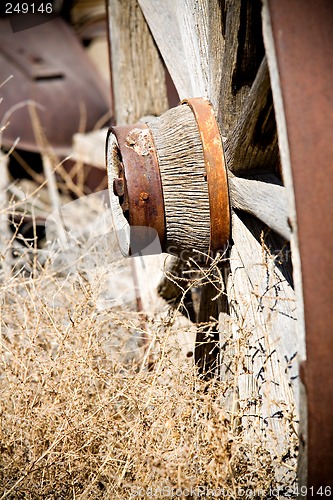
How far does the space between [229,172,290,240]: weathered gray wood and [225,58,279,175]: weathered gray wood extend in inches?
1.5

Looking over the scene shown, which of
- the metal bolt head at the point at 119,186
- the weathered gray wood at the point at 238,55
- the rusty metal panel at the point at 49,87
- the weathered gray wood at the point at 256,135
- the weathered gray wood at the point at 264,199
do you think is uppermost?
the rusty metal panel at the point at 49,87

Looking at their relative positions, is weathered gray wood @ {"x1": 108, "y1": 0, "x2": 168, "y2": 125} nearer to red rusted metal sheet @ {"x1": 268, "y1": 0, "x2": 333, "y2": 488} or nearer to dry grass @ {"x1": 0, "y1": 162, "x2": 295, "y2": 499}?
dry grass @ {"x1": 0, "y1": 162, "x2": 295, "y2": 499}

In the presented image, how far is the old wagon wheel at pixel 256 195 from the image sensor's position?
3.78ft

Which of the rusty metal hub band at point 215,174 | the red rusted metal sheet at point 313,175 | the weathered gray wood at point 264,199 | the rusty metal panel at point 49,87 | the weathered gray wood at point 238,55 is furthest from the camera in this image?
the rusty metal panel at point 49,87

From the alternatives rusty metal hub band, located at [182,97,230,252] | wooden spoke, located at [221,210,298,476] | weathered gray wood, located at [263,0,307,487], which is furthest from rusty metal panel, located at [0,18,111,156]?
weathered gray wood, located at [263,0,307,487]

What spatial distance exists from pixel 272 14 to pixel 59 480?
4.38 ft

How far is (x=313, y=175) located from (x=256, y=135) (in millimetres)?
449

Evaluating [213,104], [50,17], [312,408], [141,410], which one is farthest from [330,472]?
[50,17]

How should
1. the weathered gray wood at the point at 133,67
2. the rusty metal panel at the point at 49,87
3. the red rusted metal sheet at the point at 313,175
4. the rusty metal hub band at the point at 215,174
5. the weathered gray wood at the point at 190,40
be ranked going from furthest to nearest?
the rusty metal panel at the point at 49,87, the weathered gray wood at the point at 133,67, the weathered gray wood at the point at 190,40, the rusty metal hub band at the point at 215,174, the red rusted metal sheet at the point at 313,175

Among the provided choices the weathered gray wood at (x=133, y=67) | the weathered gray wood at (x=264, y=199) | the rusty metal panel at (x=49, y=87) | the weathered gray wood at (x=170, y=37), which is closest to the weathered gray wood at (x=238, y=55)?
the weathered gray wood at (x=264, y=199)

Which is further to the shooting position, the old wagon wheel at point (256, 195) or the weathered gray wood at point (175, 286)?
the weathered gray wood at point (175, 286)

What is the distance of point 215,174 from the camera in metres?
1.63

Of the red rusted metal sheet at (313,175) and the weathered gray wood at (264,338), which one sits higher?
the red rusted metal sheet at (313,175)

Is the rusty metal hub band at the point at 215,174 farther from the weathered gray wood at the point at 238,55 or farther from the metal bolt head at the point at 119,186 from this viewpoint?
the metal bolt head at the point at 119,186
